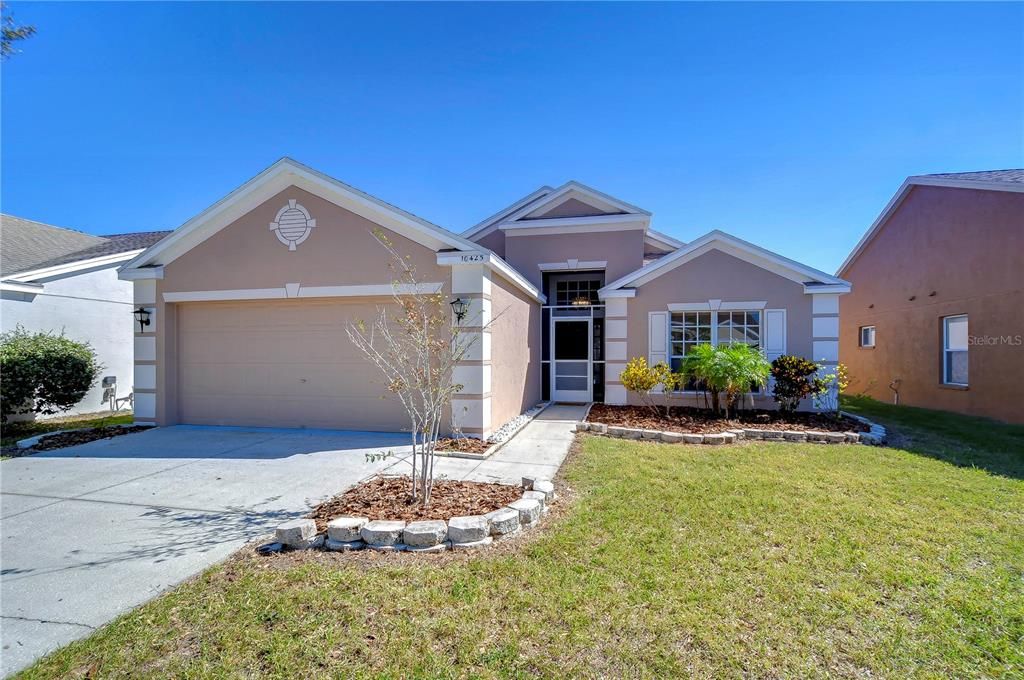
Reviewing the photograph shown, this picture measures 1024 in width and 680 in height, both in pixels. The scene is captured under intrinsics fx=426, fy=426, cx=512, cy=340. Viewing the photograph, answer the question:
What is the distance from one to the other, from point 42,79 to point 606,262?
12.5 metres

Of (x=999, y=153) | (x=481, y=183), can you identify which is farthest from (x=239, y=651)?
(x=999, y=153)

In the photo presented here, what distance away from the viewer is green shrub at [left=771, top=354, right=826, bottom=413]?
9.58 meters

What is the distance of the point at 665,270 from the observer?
36.6 ft

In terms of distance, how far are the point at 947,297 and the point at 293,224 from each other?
1710 centimetres

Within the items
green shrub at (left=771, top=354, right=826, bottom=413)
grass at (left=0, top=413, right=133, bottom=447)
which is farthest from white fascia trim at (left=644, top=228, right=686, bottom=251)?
grass at (left=0, top=413, right=133, bottom=447)

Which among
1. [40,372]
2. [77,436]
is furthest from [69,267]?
[77,436]

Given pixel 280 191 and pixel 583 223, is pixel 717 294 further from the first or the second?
pixel 280 191

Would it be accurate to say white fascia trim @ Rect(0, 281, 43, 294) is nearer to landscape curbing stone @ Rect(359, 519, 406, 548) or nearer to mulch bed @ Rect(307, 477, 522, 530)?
mulch bed @ Rect(307, 477, 522, 530)

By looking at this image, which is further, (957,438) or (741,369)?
(741,369)

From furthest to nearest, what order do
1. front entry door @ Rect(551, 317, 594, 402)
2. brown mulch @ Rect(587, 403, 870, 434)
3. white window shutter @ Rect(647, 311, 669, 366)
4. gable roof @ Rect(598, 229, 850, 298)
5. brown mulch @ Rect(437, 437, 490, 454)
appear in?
front entry door @ Rect(551, 317, 594, 402), white window shutter @ Rect(647, 311, 669, 366), gable roof @ Rect(598, 229, 850, 298), brown mulch @ Rect(587, 403, 870, 434), brown mulch @ Rect(437, 437, 490, 454)

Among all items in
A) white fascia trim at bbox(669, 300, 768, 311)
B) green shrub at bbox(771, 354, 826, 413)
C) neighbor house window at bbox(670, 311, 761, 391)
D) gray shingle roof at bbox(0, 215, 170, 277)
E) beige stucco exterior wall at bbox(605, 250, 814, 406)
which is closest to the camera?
green shrub at bbox(771, 354, 826, 413)

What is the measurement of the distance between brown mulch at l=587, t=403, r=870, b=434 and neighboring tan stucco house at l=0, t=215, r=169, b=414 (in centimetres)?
1396

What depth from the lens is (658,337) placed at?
11.1m

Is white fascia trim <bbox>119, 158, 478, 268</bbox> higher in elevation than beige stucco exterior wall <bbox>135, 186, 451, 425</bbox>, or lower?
higher
